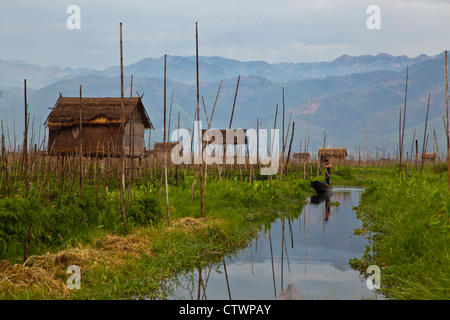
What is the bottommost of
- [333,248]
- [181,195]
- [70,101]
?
[333,248]

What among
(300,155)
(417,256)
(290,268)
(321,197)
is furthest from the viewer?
(300,155)

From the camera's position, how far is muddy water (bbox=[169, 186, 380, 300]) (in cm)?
622

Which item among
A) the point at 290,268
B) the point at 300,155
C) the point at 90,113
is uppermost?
the point at 90,113

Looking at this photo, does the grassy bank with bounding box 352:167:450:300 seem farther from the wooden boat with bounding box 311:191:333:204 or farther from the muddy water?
the wooden boat with bounding box 311:191:333:204

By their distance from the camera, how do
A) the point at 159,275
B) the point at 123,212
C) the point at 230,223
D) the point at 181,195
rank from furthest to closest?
the point at 181,195
the point at 230,223
the point at 123,212
the point at 159,275

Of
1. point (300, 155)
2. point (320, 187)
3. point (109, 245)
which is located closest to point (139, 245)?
point (109, 245)

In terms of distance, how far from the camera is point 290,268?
765 cm

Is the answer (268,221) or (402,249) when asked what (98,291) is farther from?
(268,221)

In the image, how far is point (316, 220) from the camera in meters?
13.2

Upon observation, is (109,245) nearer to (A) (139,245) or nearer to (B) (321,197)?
(A) (139,245)

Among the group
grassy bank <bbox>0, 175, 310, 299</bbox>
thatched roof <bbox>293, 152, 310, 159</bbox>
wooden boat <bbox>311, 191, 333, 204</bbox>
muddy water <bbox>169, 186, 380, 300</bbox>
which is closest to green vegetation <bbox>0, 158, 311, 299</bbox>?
grassy bank <bbox>0, 175, 310, 299</bbox>

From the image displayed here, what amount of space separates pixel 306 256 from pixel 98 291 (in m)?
4.24

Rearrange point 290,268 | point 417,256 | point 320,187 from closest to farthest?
point 417,256 → point 290,268 → point 320,187
